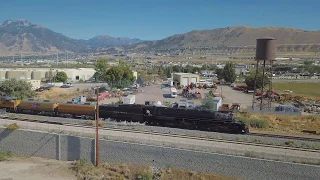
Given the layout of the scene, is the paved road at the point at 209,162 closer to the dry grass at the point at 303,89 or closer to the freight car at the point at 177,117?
the freight car at the point at 177,117

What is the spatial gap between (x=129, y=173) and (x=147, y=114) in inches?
340

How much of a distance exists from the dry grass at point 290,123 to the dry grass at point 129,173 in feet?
38.4

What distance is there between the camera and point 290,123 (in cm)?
3222

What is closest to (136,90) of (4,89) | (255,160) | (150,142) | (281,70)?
(4,89)

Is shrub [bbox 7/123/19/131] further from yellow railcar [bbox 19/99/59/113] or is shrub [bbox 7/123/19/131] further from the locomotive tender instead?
yellow railcar [bbox 19/99/59/113]

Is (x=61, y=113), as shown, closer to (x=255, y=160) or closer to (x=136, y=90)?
(x=255, y=160)

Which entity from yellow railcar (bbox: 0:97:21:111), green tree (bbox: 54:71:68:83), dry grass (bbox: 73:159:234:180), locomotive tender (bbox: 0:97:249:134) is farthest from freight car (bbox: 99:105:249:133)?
green tree (bbox: 54:71:68:83)

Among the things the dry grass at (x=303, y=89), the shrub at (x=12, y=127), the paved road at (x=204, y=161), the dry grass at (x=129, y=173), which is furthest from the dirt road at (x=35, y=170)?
the dry grass at (x=303, y=89)

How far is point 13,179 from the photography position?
21578 millimetres

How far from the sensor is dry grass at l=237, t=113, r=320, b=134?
29891 mm

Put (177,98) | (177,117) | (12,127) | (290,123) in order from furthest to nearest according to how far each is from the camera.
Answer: (177,98) → (290,123) → (177,117) → (12,127)

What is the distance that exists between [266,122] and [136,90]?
32725 millimetres

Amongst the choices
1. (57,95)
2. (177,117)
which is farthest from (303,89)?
(57,95)

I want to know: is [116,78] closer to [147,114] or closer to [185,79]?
[185,79]
